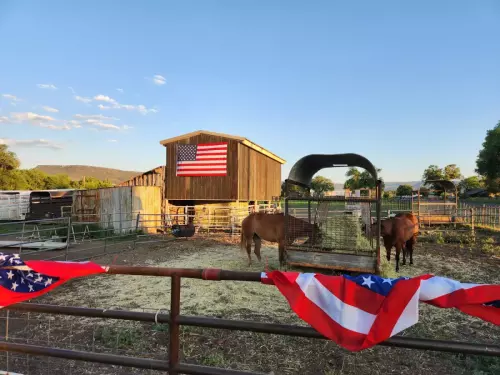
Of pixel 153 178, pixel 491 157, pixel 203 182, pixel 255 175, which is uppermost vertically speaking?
pixel 491 157

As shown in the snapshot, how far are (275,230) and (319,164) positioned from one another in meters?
2.35

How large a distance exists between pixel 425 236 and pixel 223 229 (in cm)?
1042

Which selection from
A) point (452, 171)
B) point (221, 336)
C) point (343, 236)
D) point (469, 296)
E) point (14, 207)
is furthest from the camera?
point (452, 171)

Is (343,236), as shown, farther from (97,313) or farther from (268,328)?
(97,313)

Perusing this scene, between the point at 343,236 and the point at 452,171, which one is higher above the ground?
the point at 452,171

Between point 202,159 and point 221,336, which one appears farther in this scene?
point 202,159

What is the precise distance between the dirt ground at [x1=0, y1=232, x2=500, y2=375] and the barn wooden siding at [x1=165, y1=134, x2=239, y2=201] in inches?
497

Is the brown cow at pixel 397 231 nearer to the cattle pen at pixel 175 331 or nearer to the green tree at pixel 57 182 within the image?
the cattle pen at pixel 175 331

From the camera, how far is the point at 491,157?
51.2 m

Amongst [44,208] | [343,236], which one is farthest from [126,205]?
[343,236]

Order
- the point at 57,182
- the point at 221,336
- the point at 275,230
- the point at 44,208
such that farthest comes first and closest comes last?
1. the point at 57,182
2. the point at 44,208
3. the point at 275,230
4. the point at 221,336

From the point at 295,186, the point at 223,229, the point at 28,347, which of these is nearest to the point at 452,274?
the point at 295,186

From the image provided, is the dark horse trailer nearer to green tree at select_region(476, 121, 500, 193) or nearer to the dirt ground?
the dirt ground

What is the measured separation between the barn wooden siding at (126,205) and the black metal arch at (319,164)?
10.1m
